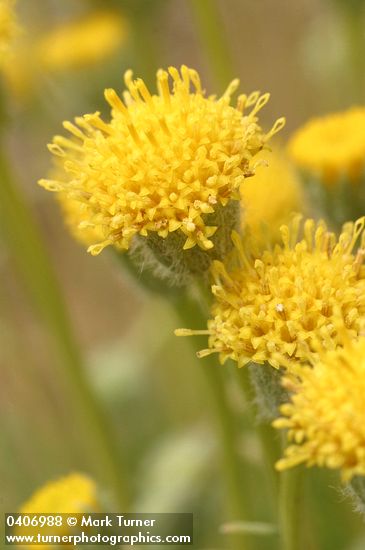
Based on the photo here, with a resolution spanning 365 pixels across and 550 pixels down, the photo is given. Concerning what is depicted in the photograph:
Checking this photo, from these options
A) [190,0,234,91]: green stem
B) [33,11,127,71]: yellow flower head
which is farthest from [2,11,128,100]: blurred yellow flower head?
[190,0,234,91]: green stem

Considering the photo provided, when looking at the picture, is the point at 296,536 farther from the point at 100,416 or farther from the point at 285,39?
the point at 285,39

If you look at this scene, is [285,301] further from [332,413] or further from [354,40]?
[354,40]

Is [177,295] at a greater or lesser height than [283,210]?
lesser

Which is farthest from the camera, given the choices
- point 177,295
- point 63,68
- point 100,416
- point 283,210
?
point 63,68

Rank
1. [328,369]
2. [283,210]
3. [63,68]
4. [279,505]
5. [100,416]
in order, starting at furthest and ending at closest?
[63,68]
[100,416]
[283,210]
[279,505]
[328,369]

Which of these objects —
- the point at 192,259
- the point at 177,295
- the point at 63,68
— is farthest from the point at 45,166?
the point at 192,259

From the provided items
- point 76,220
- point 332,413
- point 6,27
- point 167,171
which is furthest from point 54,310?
point 332,413
